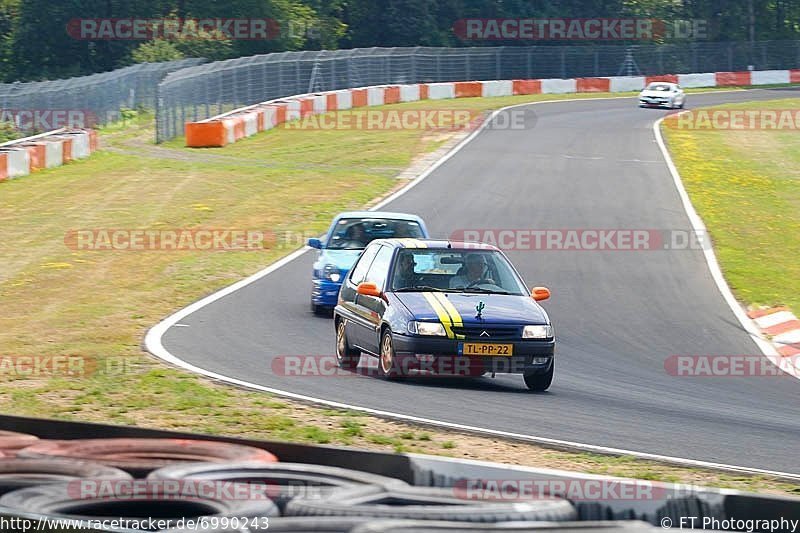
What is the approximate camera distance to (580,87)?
64.1m

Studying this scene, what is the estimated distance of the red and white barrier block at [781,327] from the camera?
1580 centimetres

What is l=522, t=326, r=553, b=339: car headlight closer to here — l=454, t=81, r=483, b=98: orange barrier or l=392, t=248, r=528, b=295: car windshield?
l=392, t=248, r=528, b=295: car windshield

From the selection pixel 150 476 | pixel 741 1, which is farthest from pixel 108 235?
pixel 741 1

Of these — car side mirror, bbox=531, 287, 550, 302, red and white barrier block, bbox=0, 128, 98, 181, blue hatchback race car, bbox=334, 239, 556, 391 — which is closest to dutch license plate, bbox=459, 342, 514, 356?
blue hatchback race car, bbox=334, 239, 556, 391

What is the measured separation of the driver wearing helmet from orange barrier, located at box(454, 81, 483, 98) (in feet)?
149

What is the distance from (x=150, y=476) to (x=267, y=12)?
62.9m

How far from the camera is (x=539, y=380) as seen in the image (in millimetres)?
12586

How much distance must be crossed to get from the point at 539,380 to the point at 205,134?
2860 cm

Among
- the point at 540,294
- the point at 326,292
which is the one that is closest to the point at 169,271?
the point at 326,292

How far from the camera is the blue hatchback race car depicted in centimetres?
1235

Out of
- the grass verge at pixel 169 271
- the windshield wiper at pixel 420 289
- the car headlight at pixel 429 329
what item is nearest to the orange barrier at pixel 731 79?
the grass verge at pixel 169 271

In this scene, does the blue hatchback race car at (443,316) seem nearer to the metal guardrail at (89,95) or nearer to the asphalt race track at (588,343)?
the asphalt race track at (588,343)

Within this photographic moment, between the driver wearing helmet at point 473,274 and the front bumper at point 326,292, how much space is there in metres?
3.59

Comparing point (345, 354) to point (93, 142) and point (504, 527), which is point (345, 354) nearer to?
point (504, 527)
